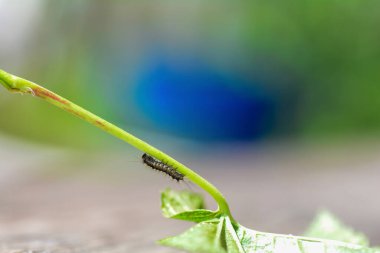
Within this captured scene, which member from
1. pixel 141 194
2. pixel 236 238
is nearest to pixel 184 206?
pixel 236 238

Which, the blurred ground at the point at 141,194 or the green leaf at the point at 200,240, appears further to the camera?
the blurred ground at the point at 141,194

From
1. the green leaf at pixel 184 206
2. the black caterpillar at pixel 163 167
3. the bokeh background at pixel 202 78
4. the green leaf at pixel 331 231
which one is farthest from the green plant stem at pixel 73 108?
the bokeh background at pixel 202 78

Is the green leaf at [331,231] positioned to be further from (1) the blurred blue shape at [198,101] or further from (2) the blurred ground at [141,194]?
(1) the blurred blue shape at [198,101]

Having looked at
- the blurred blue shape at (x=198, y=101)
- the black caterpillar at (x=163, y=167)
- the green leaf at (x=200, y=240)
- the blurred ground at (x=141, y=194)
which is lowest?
the green leaf at (x=200, y=240)

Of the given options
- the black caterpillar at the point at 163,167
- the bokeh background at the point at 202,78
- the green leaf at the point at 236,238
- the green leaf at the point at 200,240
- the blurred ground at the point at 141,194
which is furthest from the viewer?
the bokeh background at the point at 202,78

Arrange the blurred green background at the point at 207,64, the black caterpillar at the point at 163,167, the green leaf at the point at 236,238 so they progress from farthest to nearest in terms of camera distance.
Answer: the blurred green background at the point at 207,64 < the black caterpillar at the point at 163,167 < the green leaf at the point at 236,238

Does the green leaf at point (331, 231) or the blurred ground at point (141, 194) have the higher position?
the blurred ground at point (141, 194)
